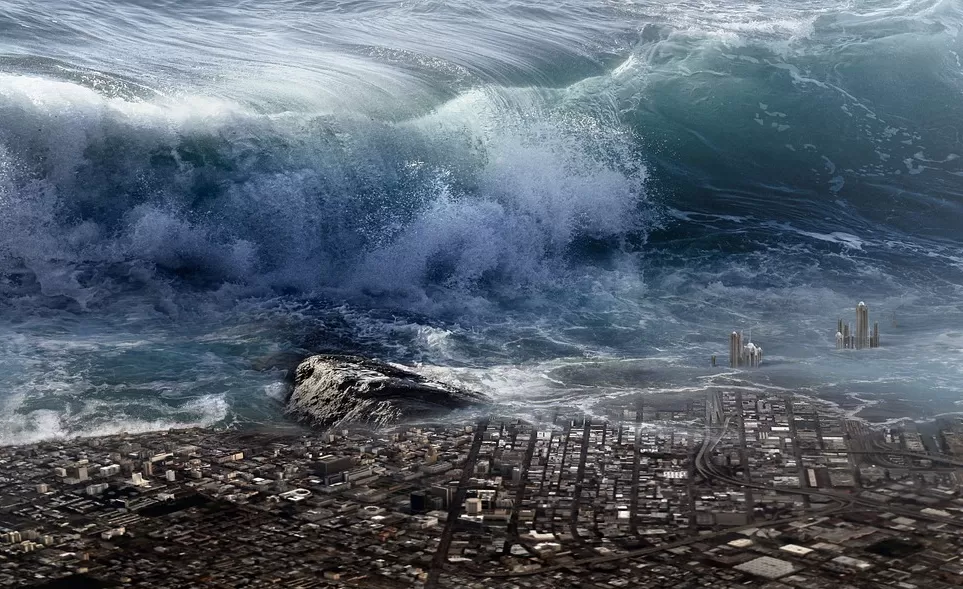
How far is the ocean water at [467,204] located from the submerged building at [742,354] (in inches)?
13.5

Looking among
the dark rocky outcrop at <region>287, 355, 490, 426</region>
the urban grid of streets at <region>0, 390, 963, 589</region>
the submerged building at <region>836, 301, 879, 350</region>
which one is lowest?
the urban grid of streets at <region>0, 390, 963, 589</region>

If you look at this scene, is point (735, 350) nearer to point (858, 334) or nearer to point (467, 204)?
point (858, 334)

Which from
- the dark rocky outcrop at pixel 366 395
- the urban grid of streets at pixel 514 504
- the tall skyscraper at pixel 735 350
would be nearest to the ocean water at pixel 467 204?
the tall skyscraper at pixel 735 350

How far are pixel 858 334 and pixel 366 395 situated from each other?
34.8 ft

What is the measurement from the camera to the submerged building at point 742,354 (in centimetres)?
3170

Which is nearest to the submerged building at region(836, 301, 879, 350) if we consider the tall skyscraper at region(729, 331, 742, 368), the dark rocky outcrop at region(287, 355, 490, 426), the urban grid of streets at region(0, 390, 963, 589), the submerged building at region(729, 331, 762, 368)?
the submerged building at region(729, 331, 762, 368)

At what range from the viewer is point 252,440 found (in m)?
28.2

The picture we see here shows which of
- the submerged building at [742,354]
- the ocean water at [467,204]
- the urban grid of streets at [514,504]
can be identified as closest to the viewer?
the urban grid of streets at [514,504]

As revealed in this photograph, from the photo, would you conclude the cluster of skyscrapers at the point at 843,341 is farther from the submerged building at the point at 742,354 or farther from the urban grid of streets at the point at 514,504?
the urban grid of streets at the point at 514,504

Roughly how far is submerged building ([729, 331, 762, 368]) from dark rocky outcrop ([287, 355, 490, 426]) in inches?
212

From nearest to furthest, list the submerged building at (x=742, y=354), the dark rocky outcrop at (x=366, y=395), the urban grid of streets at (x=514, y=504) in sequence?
the urban grid of streets at (x=514, y=504), the dark rocky outcrop at (x=366, y=395), the submerged building at (x=742, y=354)

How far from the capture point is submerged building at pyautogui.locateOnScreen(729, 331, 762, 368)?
3170 centimetres

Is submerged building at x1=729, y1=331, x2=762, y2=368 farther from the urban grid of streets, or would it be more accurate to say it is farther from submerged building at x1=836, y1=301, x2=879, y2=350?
the urban grid of streets

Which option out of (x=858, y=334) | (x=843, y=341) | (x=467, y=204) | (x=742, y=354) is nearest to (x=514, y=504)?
(x=742, y=354)
